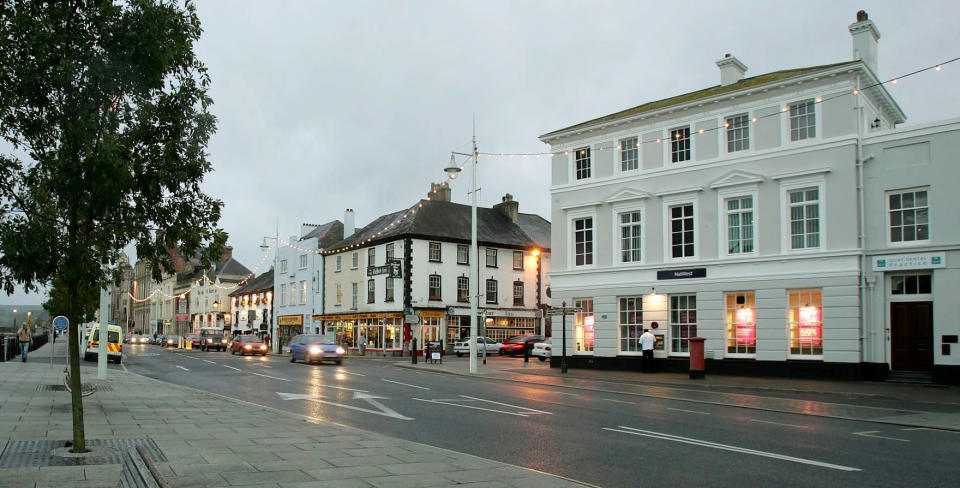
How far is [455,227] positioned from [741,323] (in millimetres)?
29017

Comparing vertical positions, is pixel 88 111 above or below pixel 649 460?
above

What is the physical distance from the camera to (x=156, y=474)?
6.49m

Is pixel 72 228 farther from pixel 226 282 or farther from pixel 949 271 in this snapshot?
pixel 226 282

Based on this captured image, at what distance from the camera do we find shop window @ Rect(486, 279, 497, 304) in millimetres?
51281

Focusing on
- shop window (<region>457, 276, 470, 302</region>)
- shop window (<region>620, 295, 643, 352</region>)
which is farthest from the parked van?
shop window (<region>620, 295, 643, 352</region>)

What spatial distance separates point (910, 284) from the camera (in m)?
22.2

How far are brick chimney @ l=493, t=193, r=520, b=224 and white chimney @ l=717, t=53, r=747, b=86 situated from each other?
28636 millimetres

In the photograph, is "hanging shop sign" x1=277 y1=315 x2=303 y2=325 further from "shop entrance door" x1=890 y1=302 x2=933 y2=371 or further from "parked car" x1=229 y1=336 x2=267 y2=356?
"shop entrance door" x1=890 y1=302 x2=933 y2=371

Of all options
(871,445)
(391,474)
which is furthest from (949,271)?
(391,474)

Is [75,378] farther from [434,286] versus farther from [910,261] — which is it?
[434,286]

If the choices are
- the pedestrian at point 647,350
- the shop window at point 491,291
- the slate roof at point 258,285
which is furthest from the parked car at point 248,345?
the pedestrian at point 647,350

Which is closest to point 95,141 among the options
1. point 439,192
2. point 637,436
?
point 637,436

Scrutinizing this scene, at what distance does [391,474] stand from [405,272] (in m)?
40.6

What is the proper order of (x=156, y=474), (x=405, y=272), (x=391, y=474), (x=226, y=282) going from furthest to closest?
1. (x=226, y=282)
2. (x=405, y=272)
3. (x=391, y=474)
4. (x=156, y=474)
